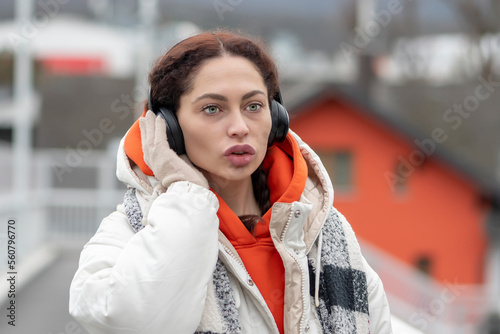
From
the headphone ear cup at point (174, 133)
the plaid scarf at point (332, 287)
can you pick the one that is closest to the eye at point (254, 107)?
the headphone ear cup at point (174, 133)

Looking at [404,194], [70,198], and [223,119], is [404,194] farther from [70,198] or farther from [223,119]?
[223,119]

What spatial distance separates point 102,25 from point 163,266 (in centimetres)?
3742

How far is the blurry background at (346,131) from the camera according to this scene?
35.9ft

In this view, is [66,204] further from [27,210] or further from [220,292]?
[220,292]

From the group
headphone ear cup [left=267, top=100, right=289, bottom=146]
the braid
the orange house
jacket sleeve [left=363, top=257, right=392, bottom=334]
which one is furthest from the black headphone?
the orange house

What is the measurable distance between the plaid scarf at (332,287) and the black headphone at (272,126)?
0.17 metres

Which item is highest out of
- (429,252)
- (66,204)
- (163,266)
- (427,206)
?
(163,266)

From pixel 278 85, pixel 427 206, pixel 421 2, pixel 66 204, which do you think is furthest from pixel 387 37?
pixel 278 85

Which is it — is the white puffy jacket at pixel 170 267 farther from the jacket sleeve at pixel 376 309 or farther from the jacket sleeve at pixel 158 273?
the jacket sleeve at pixel 376 309

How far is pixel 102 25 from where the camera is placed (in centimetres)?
3712

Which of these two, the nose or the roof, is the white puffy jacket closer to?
the nose

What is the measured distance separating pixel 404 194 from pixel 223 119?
21581mm

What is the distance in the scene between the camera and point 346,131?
2203cm

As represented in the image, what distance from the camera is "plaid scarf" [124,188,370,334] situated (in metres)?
1.56
